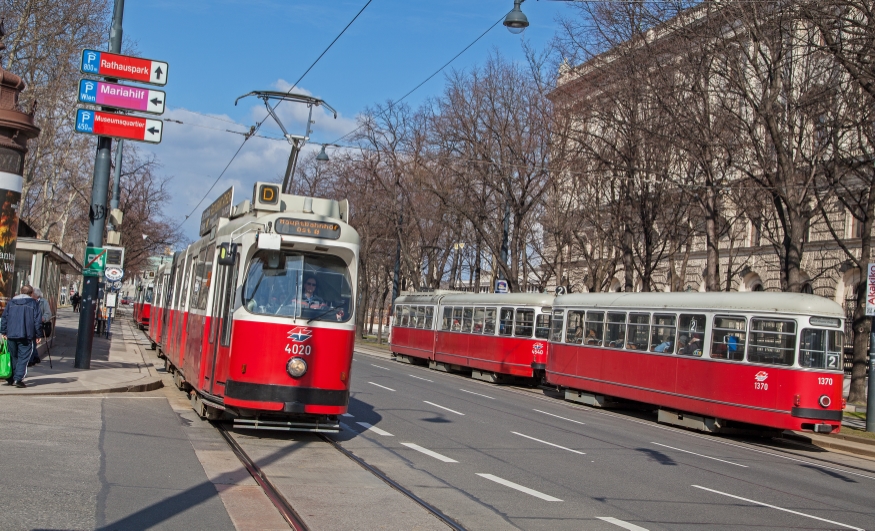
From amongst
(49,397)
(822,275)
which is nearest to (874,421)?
(49,397)

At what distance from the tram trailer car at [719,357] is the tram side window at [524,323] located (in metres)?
4.49

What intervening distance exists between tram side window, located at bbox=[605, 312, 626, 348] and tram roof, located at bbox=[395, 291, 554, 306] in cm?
541

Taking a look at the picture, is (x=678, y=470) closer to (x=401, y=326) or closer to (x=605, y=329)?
(x=605, y=329)

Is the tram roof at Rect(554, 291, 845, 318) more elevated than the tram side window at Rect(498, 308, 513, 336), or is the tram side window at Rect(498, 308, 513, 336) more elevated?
the tram roof at Rect(554, 291, 845, 318)

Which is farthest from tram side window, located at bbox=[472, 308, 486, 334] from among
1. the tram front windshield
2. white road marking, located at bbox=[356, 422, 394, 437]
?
the tram front windshield

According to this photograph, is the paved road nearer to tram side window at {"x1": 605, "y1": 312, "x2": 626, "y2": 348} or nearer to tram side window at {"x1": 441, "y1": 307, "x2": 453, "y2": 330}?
tram side window at {"x1": 605, "y1": 312, "x2": 626, "y2": 348}

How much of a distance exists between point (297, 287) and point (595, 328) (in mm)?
12750

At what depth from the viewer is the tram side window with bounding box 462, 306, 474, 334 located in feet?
105

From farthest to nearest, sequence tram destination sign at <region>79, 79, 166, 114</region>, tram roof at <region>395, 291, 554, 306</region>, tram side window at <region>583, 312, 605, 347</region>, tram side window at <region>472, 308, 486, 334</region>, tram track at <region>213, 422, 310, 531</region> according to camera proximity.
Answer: tram side window at <region>472, 308, 486, 334</region>, tram roof at <region>395, 291, 554, 306</region>, tram side window at <region>583, 312, 605, 347</region>, tram destination sign at <region>79, 79, 166, 114</region>, tram track at <region>213, 422, 310, 531</region>

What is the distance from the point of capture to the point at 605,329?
→ 22.8 m

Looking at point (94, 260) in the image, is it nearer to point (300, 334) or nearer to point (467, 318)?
point (300, 334)

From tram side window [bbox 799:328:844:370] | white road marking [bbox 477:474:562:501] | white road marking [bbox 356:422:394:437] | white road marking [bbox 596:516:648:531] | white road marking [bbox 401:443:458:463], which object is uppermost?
tram side window [bbox 799:328:844:370]

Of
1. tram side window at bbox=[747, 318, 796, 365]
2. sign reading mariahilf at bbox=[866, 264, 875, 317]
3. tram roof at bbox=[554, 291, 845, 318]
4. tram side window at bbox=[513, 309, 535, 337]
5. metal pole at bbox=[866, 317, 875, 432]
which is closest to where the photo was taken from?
tram side window at bbox=[747, 318, 796, 365]

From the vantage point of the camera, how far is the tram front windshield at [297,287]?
39.4 feet
